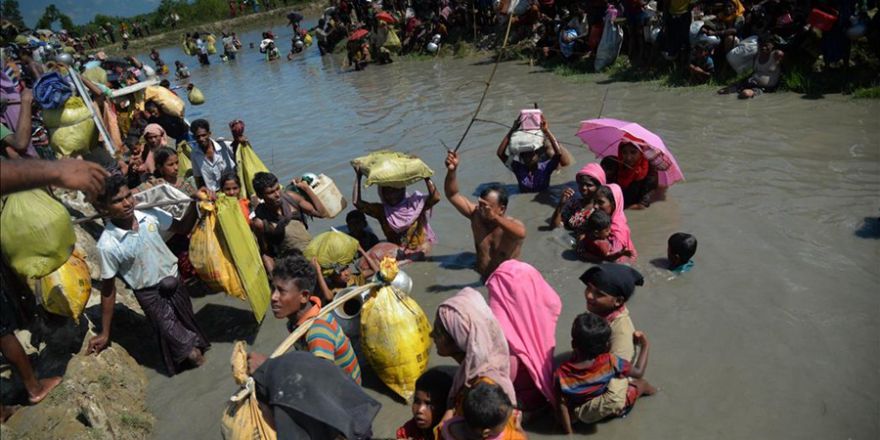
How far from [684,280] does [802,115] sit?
16.4 feet

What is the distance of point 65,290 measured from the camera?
12.6ft

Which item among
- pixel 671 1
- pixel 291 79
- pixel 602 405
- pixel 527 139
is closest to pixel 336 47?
pixel 291 79

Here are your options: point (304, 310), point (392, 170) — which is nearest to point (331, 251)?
point (392, 170)

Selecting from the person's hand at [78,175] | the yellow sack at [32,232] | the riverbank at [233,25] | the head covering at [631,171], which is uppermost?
the riverbank at [233,25]

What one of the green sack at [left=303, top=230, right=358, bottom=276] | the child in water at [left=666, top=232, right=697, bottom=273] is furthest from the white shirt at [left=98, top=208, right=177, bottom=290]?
the child in water at [left=666, top=232, right=697, bottom=273]

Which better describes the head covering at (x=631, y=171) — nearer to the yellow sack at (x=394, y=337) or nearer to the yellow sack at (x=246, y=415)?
the yellow sack at (x=394, y=337)

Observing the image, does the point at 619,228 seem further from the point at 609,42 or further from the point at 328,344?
the point at 609,42

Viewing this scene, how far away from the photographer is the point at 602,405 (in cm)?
316

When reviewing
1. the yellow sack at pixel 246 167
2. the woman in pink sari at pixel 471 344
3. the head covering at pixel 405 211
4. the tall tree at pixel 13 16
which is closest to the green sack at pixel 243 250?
the head covering at pixel 405 211

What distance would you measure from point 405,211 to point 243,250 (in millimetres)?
1659

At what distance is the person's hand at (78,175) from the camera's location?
6.75ft

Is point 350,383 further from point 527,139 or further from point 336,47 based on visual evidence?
point 336,47

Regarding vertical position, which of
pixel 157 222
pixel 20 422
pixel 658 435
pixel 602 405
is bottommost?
pixel 658 435

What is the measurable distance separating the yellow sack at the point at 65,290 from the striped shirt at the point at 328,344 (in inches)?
76.2
